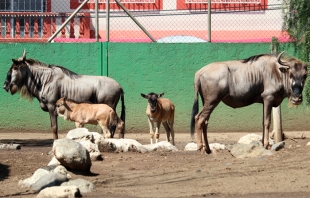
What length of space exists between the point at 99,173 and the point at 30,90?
5655 mm

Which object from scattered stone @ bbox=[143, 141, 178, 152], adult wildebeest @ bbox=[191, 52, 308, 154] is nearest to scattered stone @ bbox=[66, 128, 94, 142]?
scattered stone @ bbox=[143, 141, 178, 152]

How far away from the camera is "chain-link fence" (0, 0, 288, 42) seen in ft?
82.3

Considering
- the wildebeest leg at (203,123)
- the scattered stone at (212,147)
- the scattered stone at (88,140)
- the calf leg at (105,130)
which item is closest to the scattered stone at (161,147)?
the scattered stone at (212,147)

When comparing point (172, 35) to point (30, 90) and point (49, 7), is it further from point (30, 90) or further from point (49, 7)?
point (30, 90)

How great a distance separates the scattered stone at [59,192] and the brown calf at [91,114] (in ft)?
19.2

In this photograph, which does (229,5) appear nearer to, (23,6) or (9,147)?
(23,6)

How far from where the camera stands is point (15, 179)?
39.3 ft

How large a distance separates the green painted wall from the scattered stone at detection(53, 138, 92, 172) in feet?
25.6

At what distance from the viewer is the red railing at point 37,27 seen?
82.4 feet

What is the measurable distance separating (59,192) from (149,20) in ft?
56.0

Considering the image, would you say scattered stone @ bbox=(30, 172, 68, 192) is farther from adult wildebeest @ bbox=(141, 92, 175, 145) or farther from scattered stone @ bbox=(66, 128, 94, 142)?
adult wildebeest @ bbox=(141, 92, 175, 145)

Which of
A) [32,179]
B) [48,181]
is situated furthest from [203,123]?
[48,181]

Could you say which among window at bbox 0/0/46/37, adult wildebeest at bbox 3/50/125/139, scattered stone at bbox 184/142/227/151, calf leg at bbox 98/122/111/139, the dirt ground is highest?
window at bbox 0/0/46/37

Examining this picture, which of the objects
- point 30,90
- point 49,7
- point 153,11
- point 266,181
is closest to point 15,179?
point 266,181
